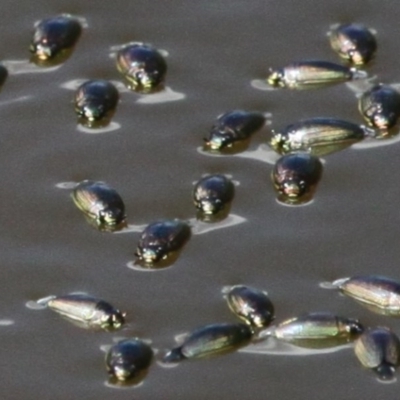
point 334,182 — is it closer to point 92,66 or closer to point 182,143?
point 182,143

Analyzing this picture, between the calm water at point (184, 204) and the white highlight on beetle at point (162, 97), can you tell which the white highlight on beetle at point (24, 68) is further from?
the white highlight on beetle at point (162, 97)

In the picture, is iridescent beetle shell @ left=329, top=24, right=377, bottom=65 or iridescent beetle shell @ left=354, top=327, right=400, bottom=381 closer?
iridescent beetle shell @ left=354, top=327, right=400, bottom=381

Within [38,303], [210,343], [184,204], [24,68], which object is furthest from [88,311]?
[24,68]

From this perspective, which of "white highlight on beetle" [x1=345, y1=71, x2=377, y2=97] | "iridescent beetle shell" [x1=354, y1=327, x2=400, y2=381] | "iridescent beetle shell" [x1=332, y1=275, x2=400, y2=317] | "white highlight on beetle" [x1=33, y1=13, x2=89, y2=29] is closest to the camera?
"iridescent beetle shell" [x1=354, y1=327, x2=400, y2=381]

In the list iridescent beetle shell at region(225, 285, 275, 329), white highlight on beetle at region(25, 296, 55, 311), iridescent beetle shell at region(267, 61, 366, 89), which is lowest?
iridescent beetle shell at region(225, 285, 275, 329)

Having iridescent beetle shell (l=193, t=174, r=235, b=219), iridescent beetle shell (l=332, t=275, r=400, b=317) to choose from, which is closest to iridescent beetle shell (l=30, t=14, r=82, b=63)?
iridescent beetle shell (l=193, t=174, r=235, b=219)

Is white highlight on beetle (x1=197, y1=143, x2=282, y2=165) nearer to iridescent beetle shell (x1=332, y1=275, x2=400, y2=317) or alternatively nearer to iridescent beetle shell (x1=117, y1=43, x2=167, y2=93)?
iridescent beetle shell (x1=117, y1=43, x2=167, y2=93)

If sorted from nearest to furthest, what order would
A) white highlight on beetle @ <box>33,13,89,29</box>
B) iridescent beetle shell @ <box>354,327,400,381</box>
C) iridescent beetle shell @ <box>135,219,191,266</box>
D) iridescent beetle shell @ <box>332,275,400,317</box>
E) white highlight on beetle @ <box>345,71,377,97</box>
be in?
iridescent beetle shell @ <box>354,327,400,381</box> → iridescent beetle shell @ <box>332,275,400,317</box> → iridescent beetle shell @ <box>135,219,191,266</box> → white highlight on beetle @ <box>345,71,377,97</box> → white highlight on beetle @ <box>33,13,89,29</box>
